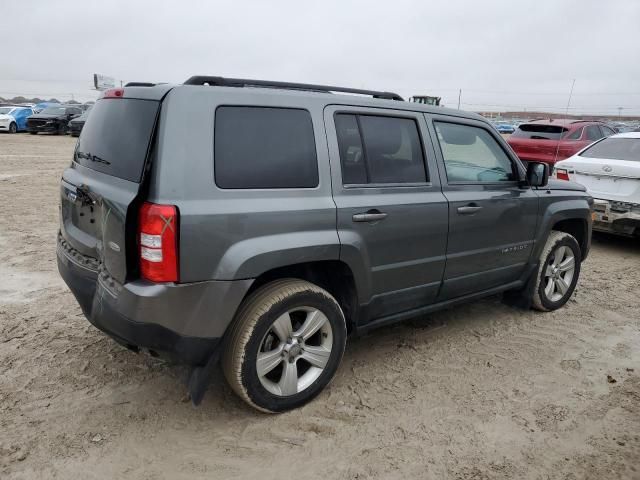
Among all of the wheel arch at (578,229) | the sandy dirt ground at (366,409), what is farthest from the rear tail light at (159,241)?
the wheel arch at (578,229)

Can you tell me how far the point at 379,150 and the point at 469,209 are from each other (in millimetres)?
841

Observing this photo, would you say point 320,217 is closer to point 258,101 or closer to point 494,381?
point 258,101

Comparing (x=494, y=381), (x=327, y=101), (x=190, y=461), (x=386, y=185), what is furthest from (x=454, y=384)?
(x=327, y=101)

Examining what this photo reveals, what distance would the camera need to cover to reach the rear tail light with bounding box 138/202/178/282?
2385 mm

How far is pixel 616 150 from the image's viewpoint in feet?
23.6

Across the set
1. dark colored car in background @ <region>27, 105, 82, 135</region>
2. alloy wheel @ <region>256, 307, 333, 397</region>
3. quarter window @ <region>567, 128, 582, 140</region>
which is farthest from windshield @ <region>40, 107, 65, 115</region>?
alloy wheel @ <region>256, 307, 333, 397</region>

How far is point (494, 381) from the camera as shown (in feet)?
11.3

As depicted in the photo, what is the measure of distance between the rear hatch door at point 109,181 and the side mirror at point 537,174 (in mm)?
2885

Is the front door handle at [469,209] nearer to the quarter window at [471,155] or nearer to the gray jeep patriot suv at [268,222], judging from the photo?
the gray jeep patriot suv at [268,222]

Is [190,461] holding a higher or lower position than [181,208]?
lower

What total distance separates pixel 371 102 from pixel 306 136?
2.06 feet

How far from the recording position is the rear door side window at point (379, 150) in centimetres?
309

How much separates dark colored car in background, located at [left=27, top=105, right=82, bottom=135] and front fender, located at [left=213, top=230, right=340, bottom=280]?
2436 cm

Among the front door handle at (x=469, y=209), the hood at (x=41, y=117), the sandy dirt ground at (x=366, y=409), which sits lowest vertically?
the sandy dirt ground at (x=366, y=409)
